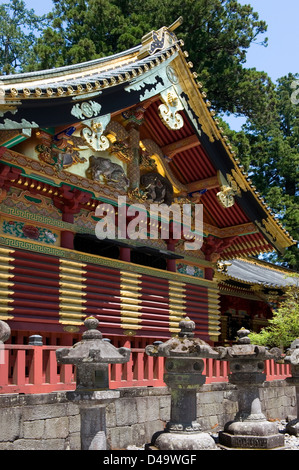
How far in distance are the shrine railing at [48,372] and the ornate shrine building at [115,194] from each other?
218cm

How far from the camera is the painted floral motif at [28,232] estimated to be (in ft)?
36.4

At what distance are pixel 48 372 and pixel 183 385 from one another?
2.12m

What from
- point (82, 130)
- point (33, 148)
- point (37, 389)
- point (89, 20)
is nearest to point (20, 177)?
point (33, 148)

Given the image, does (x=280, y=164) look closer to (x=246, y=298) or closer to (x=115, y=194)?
(x=246, y=298)

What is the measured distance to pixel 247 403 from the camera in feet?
32.2

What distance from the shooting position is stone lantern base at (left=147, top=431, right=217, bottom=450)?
310 inches

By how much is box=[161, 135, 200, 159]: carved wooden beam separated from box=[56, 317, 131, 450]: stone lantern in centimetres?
888

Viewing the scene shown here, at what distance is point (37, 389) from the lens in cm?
817

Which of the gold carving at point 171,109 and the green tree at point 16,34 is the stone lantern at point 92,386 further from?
the green tree at point 16,34

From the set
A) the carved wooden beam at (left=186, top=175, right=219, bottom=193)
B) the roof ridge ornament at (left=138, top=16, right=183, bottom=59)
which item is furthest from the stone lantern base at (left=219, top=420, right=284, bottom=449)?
the roof ridge ornament at (left=138, top=16, right=183, bottom=59)

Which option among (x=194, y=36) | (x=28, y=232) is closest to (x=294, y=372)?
(x=28, y=232)

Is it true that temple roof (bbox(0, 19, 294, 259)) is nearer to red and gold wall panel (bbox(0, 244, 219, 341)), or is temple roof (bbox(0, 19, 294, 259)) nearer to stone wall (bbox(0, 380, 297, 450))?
red and gold wall panel (bbox(0, 244, 219, 341))

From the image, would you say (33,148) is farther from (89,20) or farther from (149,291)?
(89,20)

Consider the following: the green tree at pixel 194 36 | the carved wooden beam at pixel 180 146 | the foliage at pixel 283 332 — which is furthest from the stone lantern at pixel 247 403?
the green tree at pixel 194 36
